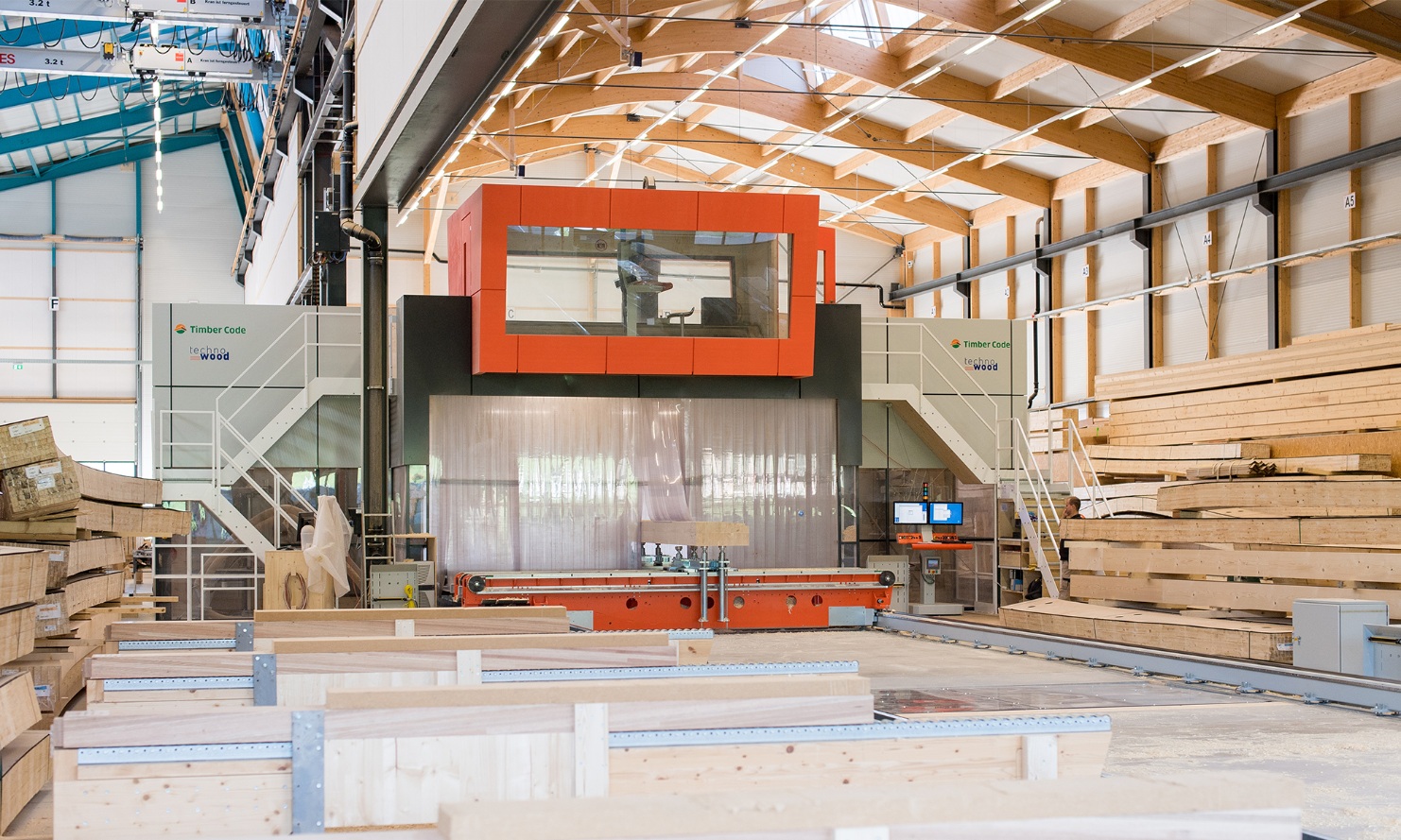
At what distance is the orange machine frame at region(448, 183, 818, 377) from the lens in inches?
573

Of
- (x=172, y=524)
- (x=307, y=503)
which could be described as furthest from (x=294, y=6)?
(x=172, y=524)

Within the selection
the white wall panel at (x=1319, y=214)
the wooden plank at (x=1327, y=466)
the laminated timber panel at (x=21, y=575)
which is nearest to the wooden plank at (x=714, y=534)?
the wooden plank at (x=1327, y=466)

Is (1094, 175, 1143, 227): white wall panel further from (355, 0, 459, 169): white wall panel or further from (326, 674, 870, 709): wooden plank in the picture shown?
(326, 674, 870, 709): wooden plank

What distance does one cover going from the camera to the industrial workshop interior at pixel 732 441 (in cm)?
355

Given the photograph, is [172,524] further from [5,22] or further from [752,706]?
[5,22]

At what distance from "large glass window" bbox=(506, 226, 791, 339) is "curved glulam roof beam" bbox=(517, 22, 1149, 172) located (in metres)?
5.92

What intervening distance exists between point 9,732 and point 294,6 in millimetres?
14970

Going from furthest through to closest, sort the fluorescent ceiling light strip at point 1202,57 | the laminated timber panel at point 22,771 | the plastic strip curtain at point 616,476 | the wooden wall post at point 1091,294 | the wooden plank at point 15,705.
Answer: the wooden wall post at point 1091,294 → the fluorescent ceiling light strip at point 1202,57 → the plastic strip curtain at point 616,476 → the laminated timber panel at point 22,771 → the wooden plank at point 15,705

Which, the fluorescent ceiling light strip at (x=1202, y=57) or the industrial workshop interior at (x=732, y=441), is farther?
the fluorescent ceiling light strip at (x=1202, y=57)

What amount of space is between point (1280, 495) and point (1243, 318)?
510 inches

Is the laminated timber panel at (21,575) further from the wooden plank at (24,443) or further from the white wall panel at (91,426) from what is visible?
the white wall panel at (91,426)

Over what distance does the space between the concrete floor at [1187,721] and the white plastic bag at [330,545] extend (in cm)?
472

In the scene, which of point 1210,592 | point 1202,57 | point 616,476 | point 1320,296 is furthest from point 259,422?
point 1320,296

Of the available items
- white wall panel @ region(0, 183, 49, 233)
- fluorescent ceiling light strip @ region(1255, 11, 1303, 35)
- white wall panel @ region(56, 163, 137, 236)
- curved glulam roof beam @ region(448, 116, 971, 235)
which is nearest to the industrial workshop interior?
curved glulam roof beam @ region(448, 116, 971, 235)
